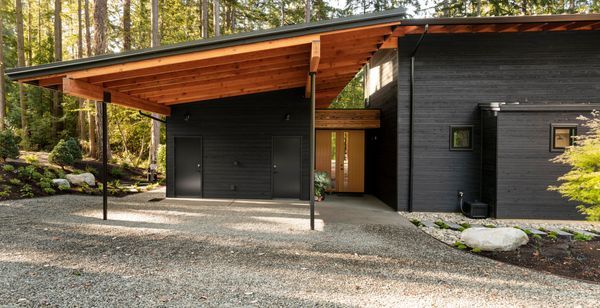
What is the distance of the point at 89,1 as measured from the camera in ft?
50.9

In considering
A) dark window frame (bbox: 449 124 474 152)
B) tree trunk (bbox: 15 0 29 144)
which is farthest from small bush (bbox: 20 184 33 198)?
dark window frame (bbox: 449 124 474 152)

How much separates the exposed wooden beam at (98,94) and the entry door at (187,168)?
1095 mm

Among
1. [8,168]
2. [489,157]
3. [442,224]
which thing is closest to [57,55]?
[8,168]

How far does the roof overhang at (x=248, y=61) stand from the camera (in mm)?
4648

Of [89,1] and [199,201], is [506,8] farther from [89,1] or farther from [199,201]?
[89,1]

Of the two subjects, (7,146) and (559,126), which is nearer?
(559,126)

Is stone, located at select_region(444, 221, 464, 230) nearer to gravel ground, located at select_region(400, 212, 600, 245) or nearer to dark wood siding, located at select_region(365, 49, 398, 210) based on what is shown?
gravel ground, located at select_region(400, 212, 600, 245)

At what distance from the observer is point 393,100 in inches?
302

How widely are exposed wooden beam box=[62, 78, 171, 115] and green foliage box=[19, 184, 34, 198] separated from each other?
344cm

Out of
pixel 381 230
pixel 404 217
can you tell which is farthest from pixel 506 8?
pixel 381 230

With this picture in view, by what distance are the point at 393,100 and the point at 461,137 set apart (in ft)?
5.63

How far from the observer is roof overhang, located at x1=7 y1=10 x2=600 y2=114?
465 centimetres

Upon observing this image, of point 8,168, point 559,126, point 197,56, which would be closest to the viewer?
point 197,56

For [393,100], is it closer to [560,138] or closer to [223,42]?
[560,138]
